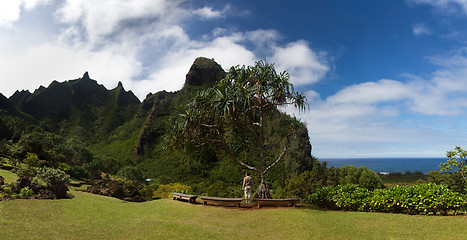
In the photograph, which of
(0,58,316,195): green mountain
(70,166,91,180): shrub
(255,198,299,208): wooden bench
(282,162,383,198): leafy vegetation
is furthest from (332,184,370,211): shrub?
(70,166,91,180): shrub

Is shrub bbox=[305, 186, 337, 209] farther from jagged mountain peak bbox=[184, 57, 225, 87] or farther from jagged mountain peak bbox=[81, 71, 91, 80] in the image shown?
jagged mountain peak bbox=[81, 71, 91, 80]

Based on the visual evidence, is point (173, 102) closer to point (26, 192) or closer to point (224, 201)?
point (224, 201)

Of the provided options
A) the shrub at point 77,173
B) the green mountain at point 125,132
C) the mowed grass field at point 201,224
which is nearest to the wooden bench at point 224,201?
the mowed grass field at point 201,224

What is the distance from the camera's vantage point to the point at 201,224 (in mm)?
7535

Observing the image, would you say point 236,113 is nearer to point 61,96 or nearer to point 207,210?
point 207,210

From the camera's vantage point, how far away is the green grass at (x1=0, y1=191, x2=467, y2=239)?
605cm

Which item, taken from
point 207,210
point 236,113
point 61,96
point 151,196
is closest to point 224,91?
point 236,113

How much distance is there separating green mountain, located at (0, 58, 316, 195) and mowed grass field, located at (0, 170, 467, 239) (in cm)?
412

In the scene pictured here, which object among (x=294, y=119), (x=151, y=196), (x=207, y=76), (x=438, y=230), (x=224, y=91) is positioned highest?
(x=207, y=76)

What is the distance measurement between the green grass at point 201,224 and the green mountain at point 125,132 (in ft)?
Result: 13.5

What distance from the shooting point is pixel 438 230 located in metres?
6.26

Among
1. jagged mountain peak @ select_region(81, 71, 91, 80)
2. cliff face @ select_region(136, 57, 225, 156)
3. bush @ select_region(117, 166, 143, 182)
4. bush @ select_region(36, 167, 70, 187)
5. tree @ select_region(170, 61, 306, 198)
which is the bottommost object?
bush @ select_region(117, 166, 143, 182)

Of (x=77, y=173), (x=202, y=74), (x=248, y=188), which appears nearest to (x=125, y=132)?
(x=202, y=74)

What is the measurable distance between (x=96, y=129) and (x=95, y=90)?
92.6 ft
